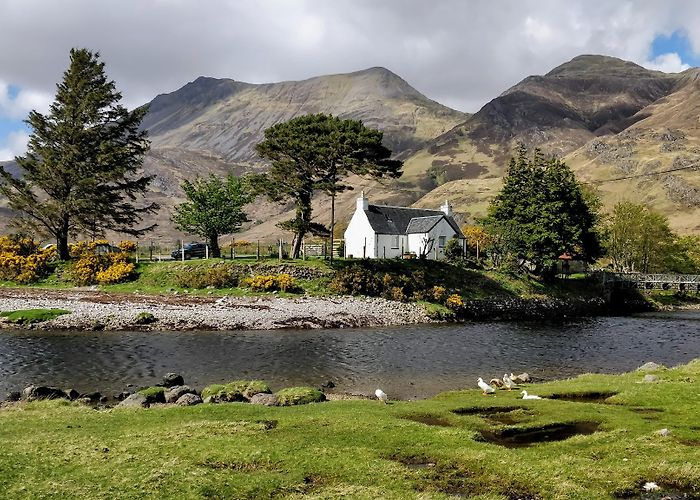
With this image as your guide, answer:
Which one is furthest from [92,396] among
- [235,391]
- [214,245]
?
[214,245]

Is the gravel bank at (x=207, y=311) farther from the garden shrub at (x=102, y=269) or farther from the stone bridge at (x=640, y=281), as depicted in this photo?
the stone bridge at (x=640, y=281)

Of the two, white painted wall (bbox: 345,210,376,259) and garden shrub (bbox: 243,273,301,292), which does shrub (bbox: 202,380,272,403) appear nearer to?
garden shrub (bbox: 243,273,301,292)

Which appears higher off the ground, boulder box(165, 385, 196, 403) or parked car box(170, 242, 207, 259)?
parked car box(170, 242, 207, 259)

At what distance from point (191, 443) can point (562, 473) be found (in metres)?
10.7

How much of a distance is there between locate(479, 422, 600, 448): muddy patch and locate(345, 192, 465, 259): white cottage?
7605 cm

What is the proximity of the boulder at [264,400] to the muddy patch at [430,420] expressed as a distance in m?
7.00

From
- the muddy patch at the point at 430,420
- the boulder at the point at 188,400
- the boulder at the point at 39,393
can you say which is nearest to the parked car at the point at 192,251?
the boulder at the point at 39,393

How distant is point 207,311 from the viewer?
5400 centimetres

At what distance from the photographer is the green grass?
48.5 m

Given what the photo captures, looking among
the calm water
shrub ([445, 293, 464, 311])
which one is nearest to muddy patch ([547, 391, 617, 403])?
the calm water

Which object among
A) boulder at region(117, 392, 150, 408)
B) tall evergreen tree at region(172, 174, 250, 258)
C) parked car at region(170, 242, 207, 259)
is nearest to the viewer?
boulder at region(117, 392, 150, 408)

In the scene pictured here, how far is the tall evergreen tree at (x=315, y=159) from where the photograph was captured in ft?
223

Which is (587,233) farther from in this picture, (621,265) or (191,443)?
(191,443)

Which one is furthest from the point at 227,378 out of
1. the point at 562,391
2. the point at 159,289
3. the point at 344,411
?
the point at 159,289
